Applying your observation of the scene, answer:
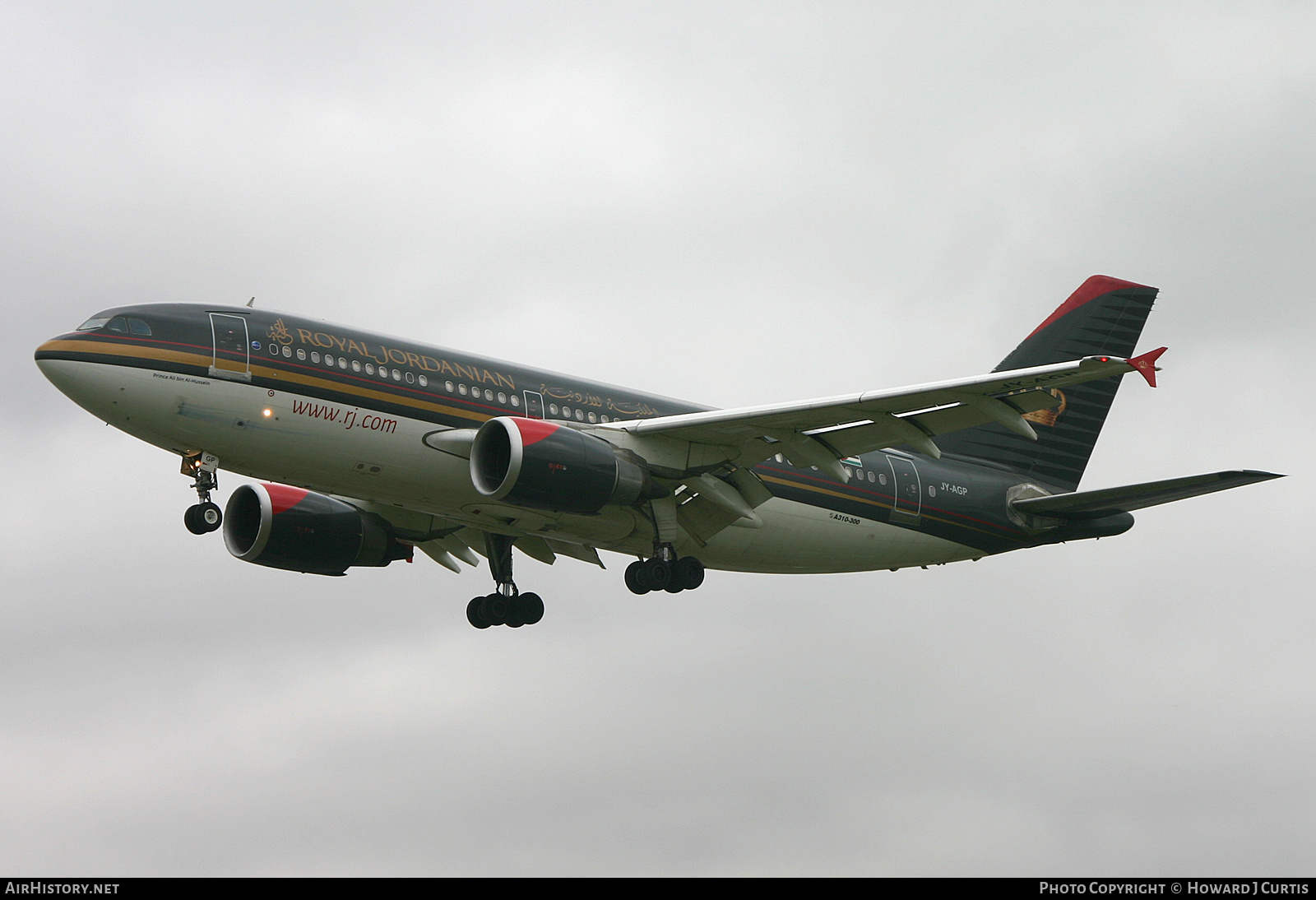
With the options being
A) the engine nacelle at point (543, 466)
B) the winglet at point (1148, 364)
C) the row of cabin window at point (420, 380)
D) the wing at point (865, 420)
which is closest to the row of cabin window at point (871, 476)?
the wing at point (865, 420)

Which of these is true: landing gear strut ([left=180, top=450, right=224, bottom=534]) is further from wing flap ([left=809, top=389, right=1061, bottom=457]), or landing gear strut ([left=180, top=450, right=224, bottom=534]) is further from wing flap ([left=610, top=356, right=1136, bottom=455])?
wing flap ([left=809, top=389, right=1061, bottom=457])

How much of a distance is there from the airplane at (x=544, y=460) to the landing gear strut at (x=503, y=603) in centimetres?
6

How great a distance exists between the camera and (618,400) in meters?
30.1

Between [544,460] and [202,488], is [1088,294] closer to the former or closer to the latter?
[544,460]

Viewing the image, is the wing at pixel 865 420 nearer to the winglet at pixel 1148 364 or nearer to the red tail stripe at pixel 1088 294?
the winglet at pixel 1148 364

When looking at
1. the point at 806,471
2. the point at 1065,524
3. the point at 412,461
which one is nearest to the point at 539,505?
the point at 412,461

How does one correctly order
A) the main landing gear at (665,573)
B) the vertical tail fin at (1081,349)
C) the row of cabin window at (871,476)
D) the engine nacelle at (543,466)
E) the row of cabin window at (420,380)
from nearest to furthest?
the engine nacelle at (543,466)
the row of cabin window at (420,380)
the main landing gear at (665,573)
the row of cabin window at (871,476)
the vertical tail fin at (1081,349)

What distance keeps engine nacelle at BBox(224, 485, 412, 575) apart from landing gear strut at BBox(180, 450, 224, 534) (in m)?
5.86

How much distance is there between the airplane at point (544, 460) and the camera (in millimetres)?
25641

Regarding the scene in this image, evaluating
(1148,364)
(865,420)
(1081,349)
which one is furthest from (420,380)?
(1081,349)

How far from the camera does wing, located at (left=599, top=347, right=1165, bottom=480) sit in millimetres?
24531

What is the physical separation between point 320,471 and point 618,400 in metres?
6.66

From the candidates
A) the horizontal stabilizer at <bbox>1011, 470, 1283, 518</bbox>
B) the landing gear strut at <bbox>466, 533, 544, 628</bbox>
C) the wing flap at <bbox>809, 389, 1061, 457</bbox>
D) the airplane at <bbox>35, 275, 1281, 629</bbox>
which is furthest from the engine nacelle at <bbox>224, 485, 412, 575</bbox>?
the horizontal stabilizer at <bbox>1011, 470, 1283, 518</bbox>

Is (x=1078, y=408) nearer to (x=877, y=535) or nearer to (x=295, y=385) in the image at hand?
(x=877, y=535)
